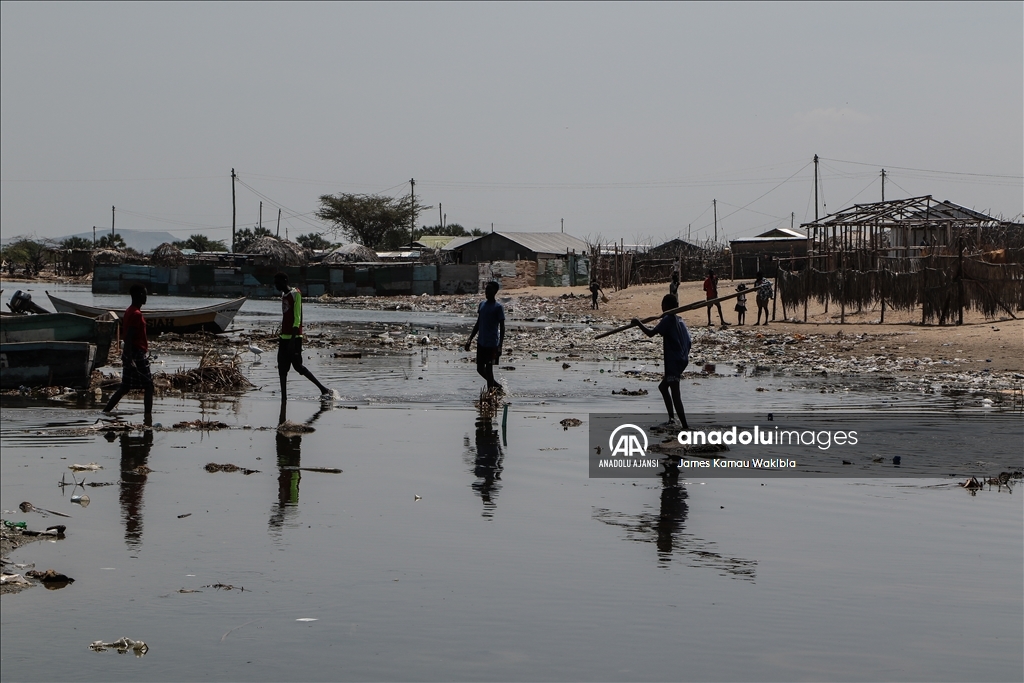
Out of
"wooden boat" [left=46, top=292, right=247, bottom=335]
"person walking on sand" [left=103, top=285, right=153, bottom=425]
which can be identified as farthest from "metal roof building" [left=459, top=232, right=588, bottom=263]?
"person walking on sand" [left=103, top=285, right=153, bottom=425]

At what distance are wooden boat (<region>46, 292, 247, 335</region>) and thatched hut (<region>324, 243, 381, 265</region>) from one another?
34.9 metres

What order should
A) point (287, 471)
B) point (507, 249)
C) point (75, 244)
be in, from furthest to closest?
point (75, 244), point (507, 249), point (287, 471)

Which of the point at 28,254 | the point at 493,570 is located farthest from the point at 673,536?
the point at 28,254

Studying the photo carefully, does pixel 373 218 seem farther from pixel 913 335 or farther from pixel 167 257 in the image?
pixel 913 335

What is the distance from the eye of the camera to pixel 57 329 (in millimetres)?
17047

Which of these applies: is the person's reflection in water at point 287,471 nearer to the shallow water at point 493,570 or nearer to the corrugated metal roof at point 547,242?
the shallow water at point 493,570

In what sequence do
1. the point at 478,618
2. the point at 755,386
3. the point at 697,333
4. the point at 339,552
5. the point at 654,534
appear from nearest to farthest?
the point at 478,618 < the point at 339,552 < the point at 654,534 < the point at 755,386 < the point at 697,333

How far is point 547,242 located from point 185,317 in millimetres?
45268

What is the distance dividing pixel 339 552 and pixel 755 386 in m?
10.5

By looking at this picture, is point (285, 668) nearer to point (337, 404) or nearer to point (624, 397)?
point (337, 404)

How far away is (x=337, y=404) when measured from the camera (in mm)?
Result: 13961

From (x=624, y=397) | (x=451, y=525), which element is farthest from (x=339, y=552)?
(x=624, y=397)

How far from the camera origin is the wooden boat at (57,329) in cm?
1666

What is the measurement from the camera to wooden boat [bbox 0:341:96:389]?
1532 cm
